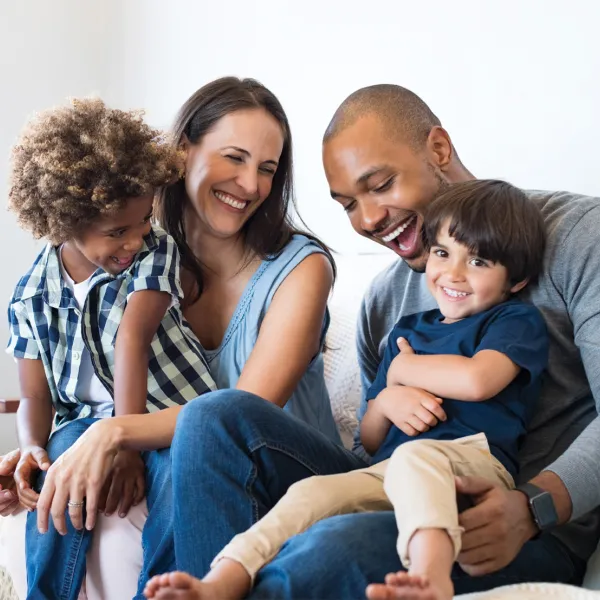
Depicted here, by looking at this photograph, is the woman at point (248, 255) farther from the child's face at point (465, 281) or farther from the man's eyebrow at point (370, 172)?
the child's face at point (465, 281)

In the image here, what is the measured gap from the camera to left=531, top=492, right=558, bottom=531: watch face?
104 centimetres

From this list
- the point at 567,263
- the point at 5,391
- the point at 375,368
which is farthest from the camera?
the point at 5,391

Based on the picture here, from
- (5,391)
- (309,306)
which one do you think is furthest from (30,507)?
(5,391)

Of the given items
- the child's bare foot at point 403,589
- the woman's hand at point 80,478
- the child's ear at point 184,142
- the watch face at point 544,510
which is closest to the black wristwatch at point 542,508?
the watch face at point 544,510

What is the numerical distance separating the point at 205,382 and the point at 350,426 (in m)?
0.42

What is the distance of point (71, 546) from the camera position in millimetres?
1371

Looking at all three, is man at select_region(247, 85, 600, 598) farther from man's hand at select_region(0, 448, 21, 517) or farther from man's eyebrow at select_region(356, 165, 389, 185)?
man's hand at select_region(0, 448, 21, 517)

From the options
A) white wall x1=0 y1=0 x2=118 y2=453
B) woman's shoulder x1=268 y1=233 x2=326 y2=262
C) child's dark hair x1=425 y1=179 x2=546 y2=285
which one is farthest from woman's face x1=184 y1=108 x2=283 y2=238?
white wall x1=0 y1=0 x2=118 y2=453

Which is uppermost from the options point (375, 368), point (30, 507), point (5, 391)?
point (375, 368)

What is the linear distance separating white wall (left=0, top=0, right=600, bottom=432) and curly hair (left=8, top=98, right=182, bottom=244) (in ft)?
3.00

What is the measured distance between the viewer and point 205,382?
160cm

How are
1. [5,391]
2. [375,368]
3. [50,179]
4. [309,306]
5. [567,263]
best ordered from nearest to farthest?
[567,263]
[50,179]
[309,306]
[375,368]
[5,391]

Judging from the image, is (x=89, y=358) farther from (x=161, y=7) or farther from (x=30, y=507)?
(x=161, y=7)

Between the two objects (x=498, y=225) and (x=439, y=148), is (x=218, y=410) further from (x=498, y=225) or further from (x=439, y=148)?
(x=439, y=148)
